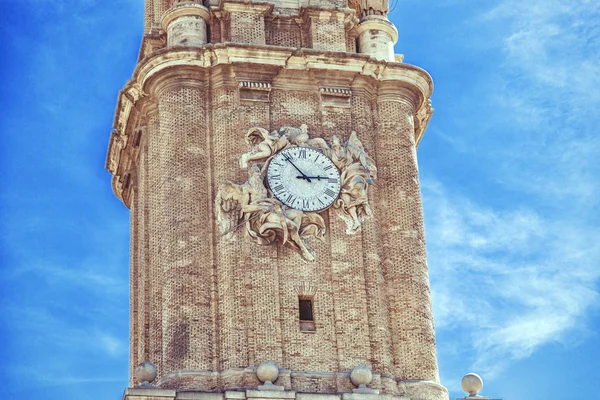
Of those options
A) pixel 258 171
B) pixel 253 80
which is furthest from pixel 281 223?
pixel 253 80

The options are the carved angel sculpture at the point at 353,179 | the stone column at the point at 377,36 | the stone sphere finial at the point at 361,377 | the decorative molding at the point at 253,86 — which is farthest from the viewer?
the stone column at the point at 377,36

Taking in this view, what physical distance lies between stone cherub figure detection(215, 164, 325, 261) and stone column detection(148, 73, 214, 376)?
710mm

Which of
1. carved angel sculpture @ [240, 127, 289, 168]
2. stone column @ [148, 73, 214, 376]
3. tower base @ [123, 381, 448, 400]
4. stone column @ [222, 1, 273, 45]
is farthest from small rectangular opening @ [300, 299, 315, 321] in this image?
stone column @ [222, 1, 273, 45]

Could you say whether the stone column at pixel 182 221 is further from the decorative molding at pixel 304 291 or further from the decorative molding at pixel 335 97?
the decorative molding at pixel 335 97

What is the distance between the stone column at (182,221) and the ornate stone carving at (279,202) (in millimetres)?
863

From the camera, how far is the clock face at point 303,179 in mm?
51406

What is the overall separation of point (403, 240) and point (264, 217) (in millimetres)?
4319

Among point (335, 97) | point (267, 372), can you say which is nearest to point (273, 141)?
point (335, 97)

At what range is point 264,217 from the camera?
50.7 meters

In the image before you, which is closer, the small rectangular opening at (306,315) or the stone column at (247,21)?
the small rectangular opening at (306,315)

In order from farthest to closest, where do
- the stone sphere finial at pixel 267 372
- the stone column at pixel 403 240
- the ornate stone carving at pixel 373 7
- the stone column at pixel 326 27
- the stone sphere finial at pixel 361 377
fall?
the ornate stone carving at pixel 373 7, the stone column at pixel 326 27, the stone column at pixel 403 240, the stone sphere finial at pixel 361 377, the stone sphere finial at pixel 267 372

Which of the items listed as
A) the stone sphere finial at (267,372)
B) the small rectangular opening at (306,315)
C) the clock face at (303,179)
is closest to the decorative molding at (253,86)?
the clock face at (303,179)

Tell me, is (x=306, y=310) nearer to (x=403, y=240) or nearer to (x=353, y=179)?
(x=403, y=240)

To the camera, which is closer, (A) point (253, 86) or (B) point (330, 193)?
(B) point (330, 193)
